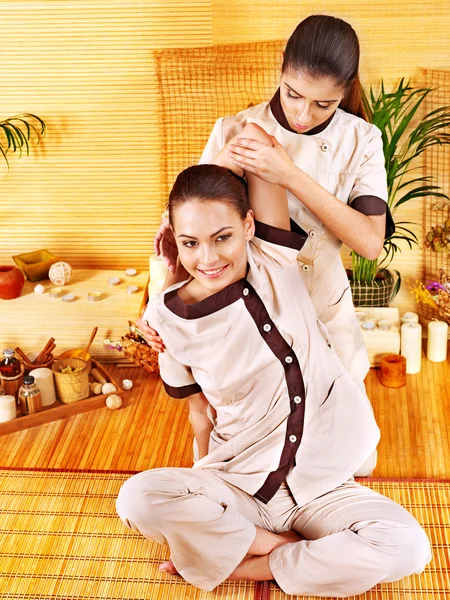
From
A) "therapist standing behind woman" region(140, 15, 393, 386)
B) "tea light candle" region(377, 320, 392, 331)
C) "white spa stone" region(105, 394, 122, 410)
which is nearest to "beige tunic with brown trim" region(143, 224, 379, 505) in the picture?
"therapist standing behind woman" region(140, 15, 393, 386)

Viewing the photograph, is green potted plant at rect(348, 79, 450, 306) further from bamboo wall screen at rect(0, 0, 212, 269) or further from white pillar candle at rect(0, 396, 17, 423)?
white pillar candle at rect(0, 396, 17, 423)

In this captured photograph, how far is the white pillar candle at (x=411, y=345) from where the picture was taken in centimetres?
408

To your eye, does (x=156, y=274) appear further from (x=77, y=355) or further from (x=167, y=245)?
(x=167, y=245)

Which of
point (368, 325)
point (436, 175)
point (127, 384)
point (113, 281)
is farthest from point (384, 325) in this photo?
point (113, 281)

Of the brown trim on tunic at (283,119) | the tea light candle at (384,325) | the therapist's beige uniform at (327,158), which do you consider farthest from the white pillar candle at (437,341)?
the brown trim on tunic at (283,119)

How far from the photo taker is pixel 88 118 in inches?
168

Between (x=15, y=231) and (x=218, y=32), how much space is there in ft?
4.82

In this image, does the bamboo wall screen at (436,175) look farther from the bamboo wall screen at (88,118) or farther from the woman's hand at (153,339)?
the woman's hand at (153,339)

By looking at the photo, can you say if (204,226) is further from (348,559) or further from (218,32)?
(218,32)

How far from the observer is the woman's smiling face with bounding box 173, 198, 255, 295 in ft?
8.02

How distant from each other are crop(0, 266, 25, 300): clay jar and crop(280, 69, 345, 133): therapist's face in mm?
2043

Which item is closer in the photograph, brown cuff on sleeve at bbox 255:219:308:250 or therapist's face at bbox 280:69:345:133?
therapist's face at bbox 280:69:345:133

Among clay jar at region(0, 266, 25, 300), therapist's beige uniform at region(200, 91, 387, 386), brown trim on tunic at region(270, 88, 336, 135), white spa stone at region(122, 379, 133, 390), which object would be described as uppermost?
brown trim on tunic at region(270, 88, 336, 135)

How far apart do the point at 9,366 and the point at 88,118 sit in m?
1.29
